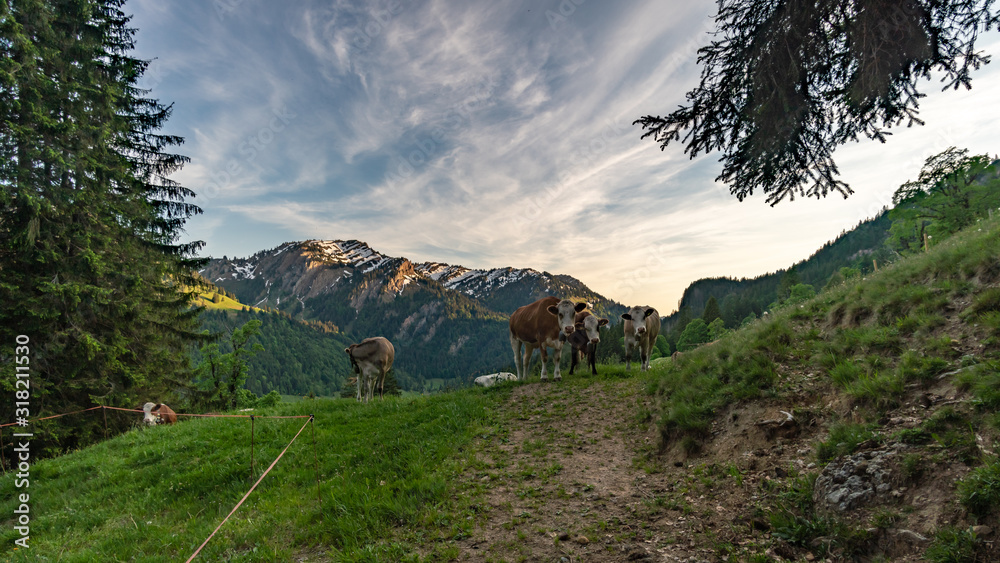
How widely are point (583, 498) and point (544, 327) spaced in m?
9.51

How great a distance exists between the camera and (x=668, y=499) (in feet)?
17.5

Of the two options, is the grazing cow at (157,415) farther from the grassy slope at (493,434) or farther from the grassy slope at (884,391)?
the grassy slope at (884,391)

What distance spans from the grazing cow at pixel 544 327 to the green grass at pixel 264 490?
376cm

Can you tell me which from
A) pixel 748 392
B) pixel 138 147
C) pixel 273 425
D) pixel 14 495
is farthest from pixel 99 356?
pixel 748 392

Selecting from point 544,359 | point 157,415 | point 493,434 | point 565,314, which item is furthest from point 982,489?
point 157,415

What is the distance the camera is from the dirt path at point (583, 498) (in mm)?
4512

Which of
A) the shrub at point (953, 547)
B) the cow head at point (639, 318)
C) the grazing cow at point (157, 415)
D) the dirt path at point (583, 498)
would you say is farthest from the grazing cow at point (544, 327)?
the grazing cow at point (157, 415)

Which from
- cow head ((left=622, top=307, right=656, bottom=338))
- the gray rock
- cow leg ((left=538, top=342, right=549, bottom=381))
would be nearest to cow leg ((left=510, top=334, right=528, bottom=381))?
cow leg ((left=538, top=342, right=549, bottom=381))

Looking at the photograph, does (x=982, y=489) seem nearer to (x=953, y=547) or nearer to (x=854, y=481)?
(x=953, y=547)

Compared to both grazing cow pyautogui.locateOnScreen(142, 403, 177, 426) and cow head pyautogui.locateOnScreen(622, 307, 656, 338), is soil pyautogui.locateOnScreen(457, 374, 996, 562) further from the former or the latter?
grazing cow pyautogui.locateOnScreen(142, 403, 177, 426)

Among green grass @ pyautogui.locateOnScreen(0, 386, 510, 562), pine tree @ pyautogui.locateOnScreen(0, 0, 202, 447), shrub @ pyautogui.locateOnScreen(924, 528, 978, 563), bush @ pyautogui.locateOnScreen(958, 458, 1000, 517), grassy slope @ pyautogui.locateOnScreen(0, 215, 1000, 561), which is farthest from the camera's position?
pine tree @ pyautogui.locateOnScreen(0, 0, 202, 447)

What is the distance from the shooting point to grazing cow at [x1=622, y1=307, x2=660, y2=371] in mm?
15180

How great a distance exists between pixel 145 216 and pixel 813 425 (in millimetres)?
26209

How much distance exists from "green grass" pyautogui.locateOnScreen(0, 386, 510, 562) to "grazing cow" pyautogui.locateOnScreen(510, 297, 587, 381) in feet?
12.3
